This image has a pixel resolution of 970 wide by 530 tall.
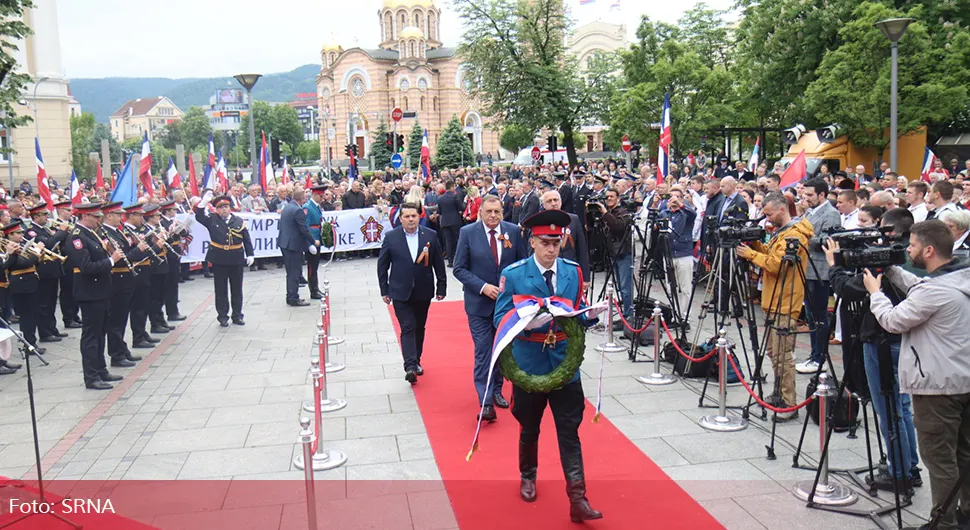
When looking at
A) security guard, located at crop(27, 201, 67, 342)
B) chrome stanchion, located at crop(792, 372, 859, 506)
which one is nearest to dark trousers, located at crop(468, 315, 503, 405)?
chrome stanchion, located at crop(792, 372, 859, 506)

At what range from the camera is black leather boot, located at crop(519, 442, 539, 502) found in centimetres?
577

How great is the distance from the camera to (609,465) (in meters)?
6.45

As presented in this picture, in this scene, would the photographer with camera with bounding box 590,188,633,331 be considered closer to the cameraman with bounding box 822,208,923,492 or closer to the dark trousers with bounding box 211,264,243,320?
the cameraman with bounding box 822,208,923,492

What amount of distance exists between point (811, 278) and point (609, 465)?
393 centimetres

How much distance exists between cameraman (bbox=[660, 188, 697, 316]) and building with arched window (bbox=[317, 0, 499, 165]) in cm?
8803

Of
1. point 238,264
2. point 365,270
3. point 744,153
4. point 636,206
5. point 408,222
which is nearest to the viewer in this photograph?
point 408,222

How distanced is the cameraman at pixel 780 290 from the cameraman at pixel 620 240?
128 inches

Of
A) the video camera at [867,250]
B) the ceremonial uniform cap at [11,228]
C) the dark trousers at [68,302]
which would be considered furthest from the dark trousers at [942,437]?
the dark trousers at [68,302]

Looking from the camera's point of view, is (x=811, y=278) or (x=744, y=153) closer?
(x=811, y=278)

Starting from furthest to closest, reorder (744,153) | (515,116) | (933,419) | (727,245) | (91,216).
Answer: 1. (744,153)
2. (515,116)
3. (91,216)
4. (727,245)
5. (933,419)

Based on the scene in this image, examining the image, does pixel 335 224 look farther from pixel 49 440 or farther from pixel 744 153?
pixel 744 153

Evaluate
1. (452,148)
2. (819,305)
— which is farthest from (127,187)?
(452,148)

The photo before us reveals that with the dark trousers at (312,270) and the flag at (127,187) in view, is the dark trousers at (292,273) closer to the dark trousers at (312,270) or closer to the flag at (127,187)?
the dark trousers at (312,270)

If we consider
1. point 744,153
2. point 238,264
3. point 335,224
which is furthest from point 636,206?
point 744,153
